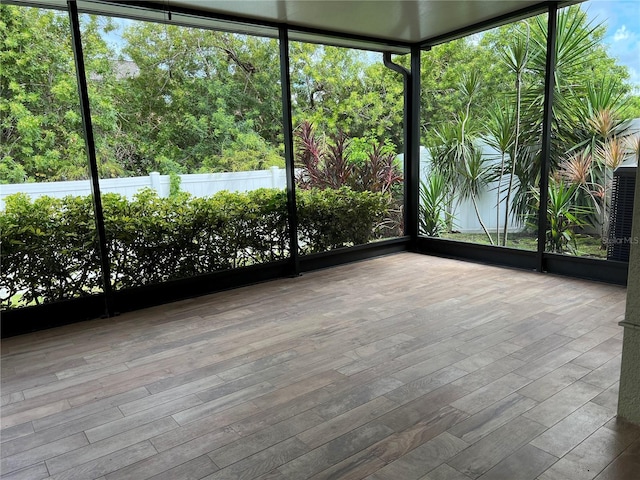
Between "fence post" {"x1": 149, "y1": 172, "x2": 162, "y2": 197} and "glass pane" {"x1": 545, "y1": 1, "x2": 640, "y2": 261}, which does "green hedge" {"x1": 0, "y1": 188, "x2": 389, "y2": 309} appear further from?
"glass pane" {"x1": 545, "y1": 1, "x2": 640, "y2": 261}

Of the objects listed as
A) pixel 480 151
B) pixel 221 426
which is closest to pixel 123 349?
pixel 221 426

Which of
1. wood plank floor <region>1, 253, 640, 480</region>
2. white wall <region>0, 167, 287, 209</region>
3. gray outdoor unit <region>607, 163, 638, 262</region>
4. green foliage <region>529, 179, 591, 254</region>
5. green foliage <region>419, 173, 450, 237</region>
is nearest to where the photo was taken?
wood plank floor <region>1, 253, 640, 480</region>

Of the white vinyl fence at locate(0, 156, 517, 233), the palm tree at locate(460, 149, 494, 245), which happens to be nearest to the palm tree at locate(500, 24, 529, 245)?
the palm tree at locate(460, 149, 494, 245)

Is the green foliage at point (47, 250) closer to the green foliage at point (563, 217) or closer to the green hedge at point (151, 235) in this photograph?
the green hedge at point (151, 235)

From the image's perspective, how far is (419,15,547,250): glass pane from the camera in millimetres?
5344

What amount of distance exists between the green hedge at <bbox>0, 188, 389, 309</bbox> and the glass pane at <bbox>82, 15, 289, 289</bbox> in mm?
12

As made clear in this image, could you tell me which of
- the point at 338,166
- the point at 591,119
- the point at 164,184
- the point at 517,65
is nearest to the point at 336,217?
the point at 338,166

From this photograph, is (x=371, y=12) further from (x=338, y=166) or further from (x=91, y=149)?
(x=91, y=149)

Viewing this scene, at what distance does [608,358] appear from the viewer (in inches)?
110

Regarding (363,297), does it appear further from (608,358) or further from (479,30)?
(479,30)

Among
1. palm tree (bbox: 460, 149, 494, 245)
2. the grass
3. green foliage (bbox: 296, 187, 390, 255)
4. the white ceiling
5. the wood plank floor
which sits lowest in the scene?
the wood plank floor

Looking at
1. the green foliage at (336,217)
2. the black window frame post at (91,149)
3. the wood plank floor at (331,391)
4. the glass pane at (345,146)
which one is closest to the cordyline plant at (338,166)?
the glass pane at (345,146)

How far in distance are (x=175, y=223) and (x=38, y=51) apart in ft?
6.84

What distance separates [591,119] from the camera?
478 centimetres
